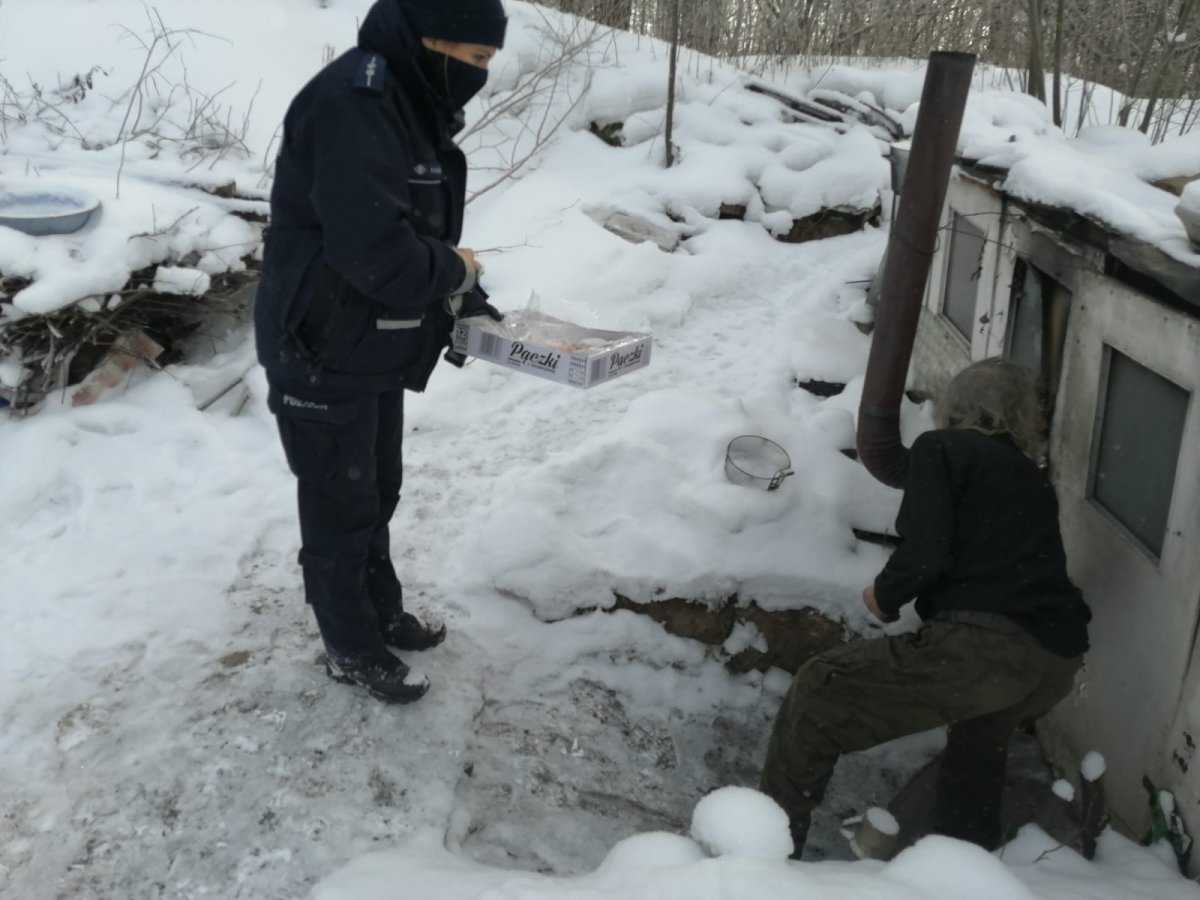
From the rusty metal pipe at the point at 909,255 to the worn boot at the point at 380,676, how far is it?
73.8 inches

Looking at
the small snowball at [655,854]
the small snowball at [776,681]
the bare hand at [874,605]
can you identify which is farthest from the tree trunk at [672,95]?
the small snowball at [655,854]

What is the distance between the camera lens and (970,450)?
267cm

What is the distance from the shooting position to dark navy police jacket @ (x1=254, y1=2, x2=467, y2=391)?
2.20m

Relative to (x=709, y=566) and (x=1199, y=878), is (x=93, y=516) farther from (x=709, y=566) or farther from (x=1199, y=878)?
(x=1199, y=878)

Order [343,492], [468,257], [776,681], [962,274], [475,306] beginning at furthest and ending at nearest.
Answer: [962,274], [776,681], [475,306], [343,492], [468,257]

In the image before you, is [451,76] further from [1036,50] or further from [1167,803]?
[1036,50]

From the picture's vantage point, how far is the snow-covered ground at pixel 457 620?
243cm

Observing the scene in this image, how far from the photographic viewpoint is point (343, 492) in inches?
105

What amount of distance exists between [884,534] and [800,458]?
55 centimetres

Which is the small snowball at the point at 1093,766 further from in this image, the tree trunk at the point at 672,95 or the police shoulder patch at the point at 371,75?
the tree trunk at the point at 672,95

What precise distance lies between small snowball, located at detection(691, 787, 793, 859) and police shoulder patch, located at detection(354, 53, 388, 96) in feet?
5.80

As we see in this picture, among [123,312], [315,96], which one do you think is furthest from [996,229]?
[123,312]

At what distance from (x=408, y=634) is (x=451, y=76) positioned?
182 centimetres

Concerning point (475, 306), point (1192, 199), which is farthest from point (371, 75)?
point (1192, 199)
